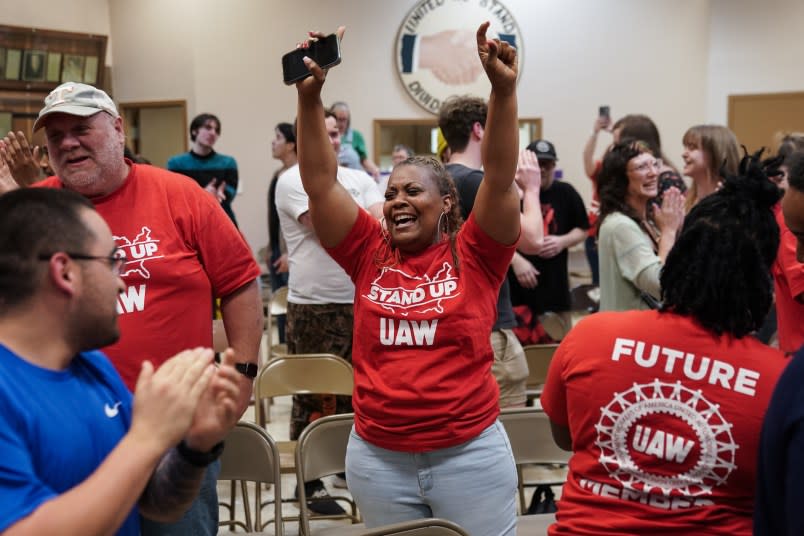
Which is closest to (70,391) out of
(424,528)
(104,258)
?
(104,258)

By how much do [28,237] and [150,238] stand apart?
35.3 inches

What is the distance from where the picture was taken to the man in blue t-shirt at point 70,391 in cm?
113

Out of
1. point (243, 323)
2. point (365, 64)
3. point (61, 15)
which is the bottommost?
point (243, 323)

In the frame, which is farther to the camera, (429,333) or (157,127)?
(157,127)

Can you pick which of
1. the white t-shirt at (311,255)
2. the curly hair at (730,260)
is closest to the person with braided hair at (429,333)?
the curly hair at (730,260)

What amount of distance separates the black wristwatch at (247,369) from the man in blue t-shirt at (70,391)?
2.87ft

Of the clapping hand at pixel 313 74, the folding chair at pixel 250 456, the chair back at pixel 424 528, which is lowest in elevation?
the folding chair at pixel 250 456

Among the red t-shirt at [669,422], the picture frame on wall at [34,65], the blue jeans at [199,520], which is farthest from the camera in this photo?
the picture frame on wall at [34,65]

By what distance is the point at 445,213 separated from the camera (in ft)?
7.70

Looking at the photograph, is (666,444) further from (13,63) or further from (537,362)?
(13,63)

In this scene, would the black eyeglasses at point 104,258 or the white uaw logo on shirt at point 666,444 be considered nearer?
the black eyeglasses at point 104,258

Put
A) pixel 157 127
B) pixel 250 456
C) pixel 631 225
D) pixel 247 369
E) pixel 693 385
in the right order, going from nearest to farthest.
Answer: pixel 693 385 < pixel 247 369 < pixel 250 456 < pixel 631 225 < pixel 157 127

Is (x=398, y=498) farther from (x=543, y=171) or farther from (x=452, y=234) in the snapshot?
(x=543, y=171)

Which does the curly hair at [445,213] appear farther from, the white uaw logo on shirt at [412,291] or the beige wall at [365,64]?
the beige wall at [365,64]
